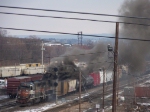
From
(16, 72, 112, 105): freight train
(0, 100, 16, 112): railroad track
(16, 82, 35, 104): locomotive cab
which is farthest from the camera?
(16, 72, 112, 105): freight train

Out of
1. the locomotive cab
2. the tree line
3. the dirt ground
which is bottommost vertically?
the dirt ground

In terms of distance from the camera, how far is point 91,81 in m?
40.2

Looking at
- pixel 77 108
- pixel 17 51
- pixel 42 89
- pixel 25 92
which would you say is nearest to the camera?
pixel 77 108

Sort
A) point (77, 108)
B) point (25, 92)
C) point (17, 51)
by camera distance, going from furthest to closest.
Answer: point (17, 51)
point (25, 92)
point (77, 108)

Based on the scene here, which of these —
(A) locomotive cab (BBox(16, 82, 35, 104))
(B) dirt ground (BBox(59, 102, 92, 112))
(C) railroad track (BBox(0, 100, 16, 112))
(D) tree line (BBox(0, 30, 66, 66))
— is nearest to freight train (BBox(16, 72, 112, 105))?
(A) locomotive cab (BBox(16, 82, 35, 104))

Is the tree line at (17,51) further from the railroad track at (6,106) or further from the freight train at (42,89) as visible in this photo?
the railroad track at (6,106)

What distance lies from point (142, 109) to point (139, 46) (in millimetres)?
11056

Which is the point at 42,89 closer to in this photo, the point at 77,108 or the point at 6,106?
the point at 6,106

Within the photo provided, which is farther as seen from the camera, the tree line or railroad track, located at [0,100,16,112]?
the tree line

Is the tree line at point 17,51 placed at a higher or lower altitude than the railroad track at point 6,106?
higher

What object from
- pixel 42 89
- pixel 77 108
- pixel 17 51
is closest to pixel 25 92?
pixel 42 89

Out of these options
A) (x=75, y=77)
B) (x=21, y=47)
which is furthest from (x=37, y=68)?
(x=21, y=47)

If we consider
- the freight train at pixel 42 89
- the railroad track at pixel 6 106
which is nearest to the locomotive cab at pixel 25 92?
the freight train at pixel 42 89

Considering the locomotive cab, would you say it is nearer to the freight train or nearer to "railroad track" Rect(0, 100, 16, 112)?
the freight train
